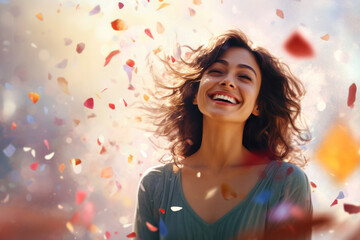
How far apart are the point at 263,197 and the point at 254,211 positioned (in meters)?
0.10

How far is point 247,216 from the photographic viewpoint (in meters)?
2.48

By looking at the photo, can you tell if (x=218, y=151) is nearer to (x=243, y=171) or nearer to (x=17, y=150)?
(x=243, y=171)

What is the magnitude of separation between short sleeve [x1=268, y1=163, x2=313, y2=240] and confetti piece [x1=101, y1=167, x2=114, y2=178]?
185cm

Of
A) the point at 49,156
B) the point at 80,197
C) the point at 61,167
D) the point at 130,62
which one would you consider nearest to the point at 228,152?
the point at 130,62

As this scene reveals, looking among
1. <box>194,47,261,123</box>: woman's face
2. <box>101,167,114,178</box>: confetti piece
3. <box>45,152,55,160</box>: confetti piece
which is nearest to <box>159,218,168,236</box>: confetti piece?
<box>194,47,261,123</box>: woman's face

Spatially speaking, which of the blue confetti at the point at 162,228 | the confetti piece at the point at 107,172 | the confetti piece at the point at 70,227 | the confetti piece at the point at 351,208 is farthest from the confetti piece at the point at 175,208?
the confetti piece at the point at 70,227

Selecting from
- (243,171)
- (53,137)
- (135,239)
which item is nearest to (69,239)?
(53,137)

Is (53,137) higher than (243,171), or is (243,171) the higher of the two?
(53,137)

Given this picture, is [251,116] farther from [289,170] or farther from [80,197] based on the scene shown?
[80,197]

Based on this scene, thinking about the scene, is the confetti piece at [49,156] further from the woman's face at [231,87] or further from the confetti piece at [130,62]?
the woman's face at [231,87]

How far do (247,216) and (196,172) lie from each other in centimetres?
48

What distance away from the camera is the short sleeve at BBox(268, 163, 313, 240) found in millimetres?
2447

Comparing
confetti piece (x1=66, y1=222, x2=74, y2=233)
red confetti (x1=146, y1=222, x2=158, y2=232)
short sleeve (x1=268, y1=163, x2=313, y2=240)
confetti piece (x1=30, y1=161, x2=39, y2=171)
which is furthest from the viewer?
confetti piece (x1=30, y1=161, x2=39, y2=171)

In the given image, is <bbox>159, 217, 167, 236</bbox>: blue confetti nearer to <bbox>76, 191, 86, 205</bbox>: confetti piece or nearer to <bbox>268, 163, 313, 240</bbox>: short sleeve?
<bbox>268, 163, 313, 240</bbox>: short sleeve
